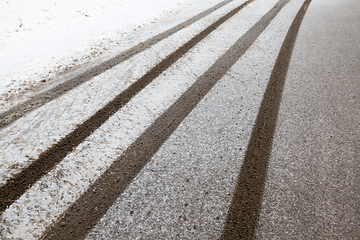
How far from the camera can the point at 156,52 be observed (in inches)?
159

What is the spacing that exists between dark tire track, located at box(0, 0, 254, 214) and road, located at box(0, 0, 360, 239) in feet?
0.04

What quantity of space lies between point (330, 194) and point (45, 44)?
479 centimetres

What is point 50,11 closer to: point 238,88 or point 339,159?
point 238,88

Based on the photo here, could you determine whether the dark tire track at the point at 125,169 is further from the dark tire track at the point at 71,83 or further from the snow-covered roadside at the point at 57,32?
the snow-covered roadside at the point at 57,32

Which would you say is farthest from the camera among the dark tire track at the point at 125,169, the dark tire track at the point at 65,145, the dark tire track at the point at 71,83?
the dark tire track at the point at 71,83

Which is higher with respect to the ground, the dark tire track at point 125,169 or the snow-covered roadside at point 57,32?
the snow-covered roadside at point 57,32

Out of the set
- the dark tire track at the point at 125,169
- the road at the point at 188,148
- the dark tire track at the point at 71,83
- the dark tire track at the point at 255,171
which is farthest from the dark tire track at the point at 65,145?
the dark tire track at the point at 255,171

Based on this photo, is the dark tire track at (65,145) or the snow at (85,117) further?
the dark tire track at (65,145)

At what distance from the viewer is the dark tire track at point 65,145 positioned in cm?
187

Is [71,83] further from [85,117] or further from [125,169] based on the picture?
[125,169]

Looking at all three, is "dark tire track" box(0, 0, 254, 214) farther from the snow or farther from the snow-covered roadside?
the snow-covered roadside

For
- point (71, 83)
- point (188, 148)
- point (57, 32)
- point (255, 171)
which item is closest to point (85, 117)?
point (71, 83)

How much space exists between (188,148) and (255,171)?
64 cm

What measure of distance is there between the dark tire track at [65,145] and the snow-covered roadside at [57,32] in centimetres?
124
